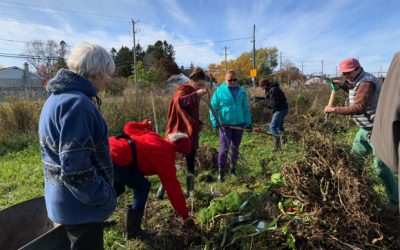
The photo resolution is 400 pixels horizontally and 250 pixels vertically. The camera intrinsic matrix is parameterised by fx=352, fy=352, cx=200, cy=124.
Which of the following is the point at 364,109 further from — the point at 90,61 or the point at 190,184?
the point at 90,61

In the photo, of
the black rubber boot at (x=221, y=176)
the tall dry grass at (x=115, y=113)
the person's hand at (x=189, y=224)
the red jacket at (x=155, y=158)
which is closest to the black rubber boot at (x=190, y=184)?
the black rubber boot at (x=221, y=176)

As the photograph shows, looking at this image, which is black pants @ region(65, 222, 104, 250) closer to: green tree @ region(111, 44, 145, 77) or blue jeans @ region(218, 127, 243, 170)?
blue jeans @ region(218, 127, 243, 170)

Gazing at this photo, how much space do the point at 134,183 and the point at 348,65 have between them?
264cm

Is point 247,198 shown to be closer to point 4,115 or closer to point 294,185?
point 294,185

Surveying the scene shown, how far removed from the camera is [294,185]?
10.4 feet

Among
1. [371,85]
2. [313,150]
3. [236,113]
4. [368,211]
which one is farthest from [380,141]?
[236,113]

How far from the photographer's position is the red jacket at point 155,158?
9.95 feet

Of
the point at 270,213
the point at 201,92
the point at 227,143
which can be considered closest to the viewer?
the point at 270,213

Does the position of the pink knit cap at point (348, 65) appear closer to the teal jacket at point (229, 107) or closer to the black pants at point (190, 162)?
the teal jacket at point (229, 107)

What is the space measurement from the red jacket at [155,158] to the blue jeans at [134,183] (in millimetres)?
85

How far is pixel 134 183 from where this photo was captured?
331 cm

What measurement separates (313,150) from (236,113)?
234 centimetres

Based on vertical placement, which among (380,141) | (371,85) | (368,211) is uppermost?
(371,85)

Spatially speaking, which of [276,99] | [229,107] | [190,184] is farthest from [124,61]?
[190,184]
